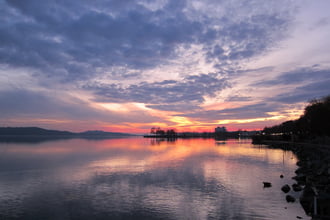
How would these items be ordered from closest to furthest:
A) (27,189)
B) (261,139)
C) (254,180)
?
(27,189), (254,180), (261,139)

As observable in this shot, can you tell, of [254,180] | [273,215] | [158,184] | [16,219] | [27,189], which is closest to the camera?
[16,219]

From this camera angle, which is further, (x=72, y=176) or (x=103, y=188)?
(x=72, y=176)

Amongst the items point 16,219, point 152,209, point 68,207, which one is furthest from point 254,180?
point 16,219

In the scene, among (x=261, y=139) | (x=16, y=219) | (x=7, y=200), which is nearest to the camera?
(x=16, y=219)

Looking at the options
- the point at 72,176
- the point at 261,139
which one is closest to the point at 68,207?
the point at 72,176

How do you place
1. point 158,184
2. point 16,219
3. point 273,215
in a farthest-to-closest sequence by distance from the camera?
point 158,184
point 273,215
point 16,219

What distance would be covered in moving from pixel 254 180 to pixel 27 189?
79.9ft

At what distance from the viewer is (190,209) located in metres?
18.1

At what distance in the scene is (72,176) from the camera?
29.9 m

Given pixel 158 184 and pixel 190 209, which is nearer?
pixel 190 209

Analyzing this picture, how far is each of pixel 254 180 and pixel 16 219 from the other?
942 inches

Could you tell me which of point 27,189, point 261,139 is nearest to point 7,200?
point 27,189

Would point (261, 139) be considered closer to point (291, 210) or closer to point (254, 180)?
point (254, 180)

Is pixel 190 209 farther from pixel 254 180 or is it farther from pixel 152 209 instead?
pixel 254 180
